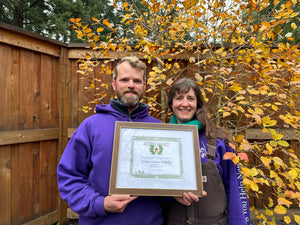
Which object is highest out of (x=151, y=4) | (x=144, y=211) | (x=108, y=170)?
(x=151, y=4)

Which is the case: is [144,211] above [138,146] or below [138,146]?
below

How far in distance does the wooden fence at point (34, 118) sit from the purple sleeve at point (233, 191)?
1849 millimetres

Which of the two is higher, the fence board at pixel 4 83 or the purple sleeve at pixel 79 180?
the fence board at pixel 4 83

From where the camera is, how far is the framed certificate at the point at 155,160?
50.8 inches

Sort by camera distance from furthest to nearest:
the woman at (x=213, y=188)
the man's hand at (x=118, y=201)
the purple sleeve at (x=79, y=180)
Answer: the woman at (x=213, y=188), the purple sleeve at (x=79, y=180), the man's hand at (x=118, y=201)

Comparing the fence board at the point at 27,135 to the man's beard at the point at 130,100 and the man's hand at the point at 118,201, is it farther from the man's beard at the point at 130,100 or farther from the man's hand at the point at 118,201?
the man's hand at the point at 118,201

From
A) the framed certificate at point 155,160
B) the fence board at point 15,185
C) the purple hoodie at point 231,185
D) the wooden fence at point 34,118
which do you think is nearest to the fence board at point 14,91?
the wooden fence at point 34,118

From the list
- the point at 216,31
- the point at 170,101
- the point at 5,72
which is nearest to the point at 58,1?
Answer: the point at 5,72

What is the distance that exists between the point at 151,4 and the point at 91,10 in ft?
28.5

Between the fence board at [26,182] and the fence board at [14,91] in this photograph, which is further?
the fence board at [26,182]

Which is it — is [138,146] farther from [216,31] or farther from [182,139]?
[216,31]

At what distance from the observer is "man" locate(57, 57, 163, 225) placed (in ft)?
4.55

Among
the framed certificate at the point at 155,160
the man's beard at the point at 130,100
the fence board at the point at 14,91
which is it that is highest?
the fence board at the point at 14,91

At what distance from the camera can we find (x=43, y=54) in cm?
319
